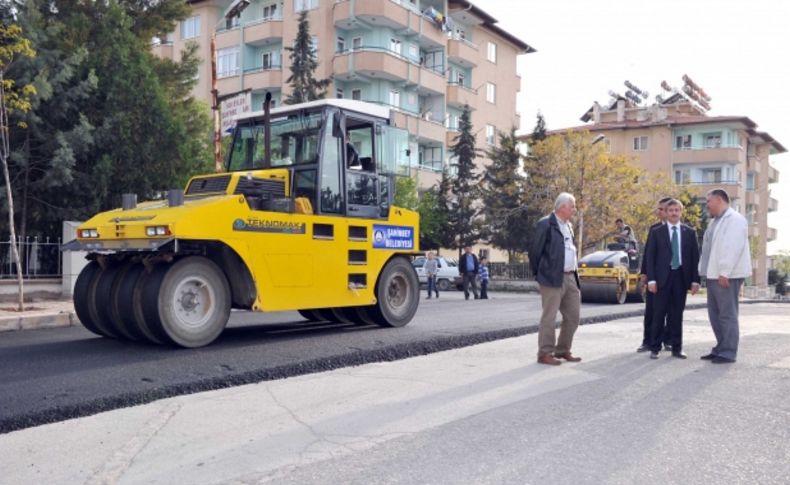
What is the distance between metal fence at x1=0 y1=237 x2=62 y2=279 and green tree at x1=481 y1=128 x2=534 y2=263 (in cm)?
2575

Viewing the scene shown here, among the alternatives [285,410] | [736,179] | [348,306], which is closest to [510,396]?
[285,410]

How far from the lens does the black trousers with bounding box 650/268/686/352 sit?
26.9 feet

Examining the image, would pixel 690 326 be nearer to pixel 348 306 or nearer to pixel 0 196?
pixel 348 306

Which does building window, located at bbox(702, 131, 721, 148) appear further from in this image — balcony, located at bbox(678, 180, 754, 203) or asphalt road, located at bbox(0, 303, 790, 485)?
asphalt road, located at bbox(0, 303, 790, 485)

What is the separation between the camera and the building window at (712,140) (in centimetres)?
5669

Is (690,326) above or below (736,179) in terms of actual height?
below

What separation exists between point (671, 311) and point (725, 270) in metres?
0.81

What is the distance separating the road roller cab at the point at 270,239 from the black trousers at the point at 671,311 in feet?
12.4

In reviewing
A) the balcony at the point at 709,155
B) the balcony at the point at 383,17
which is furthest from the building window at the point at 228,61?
the balcony at the point at 709,155

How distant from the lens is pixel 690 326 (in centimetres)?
1183

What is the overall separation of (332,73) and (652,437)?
Answer: 3517 centimetres

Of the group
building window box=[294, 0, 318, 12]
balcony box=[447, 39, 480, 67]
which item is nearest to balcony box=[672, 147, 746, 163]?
balcony box=[447, 39, 480, 67]

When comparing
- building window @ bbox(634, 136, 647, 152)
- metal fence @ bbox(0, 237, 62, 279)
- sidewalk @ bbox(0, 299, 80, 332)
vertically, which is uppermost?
building window @ bbox(634, 136, 647, 152)

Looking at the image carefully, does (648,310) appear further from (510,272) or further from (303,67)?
(510,272)
